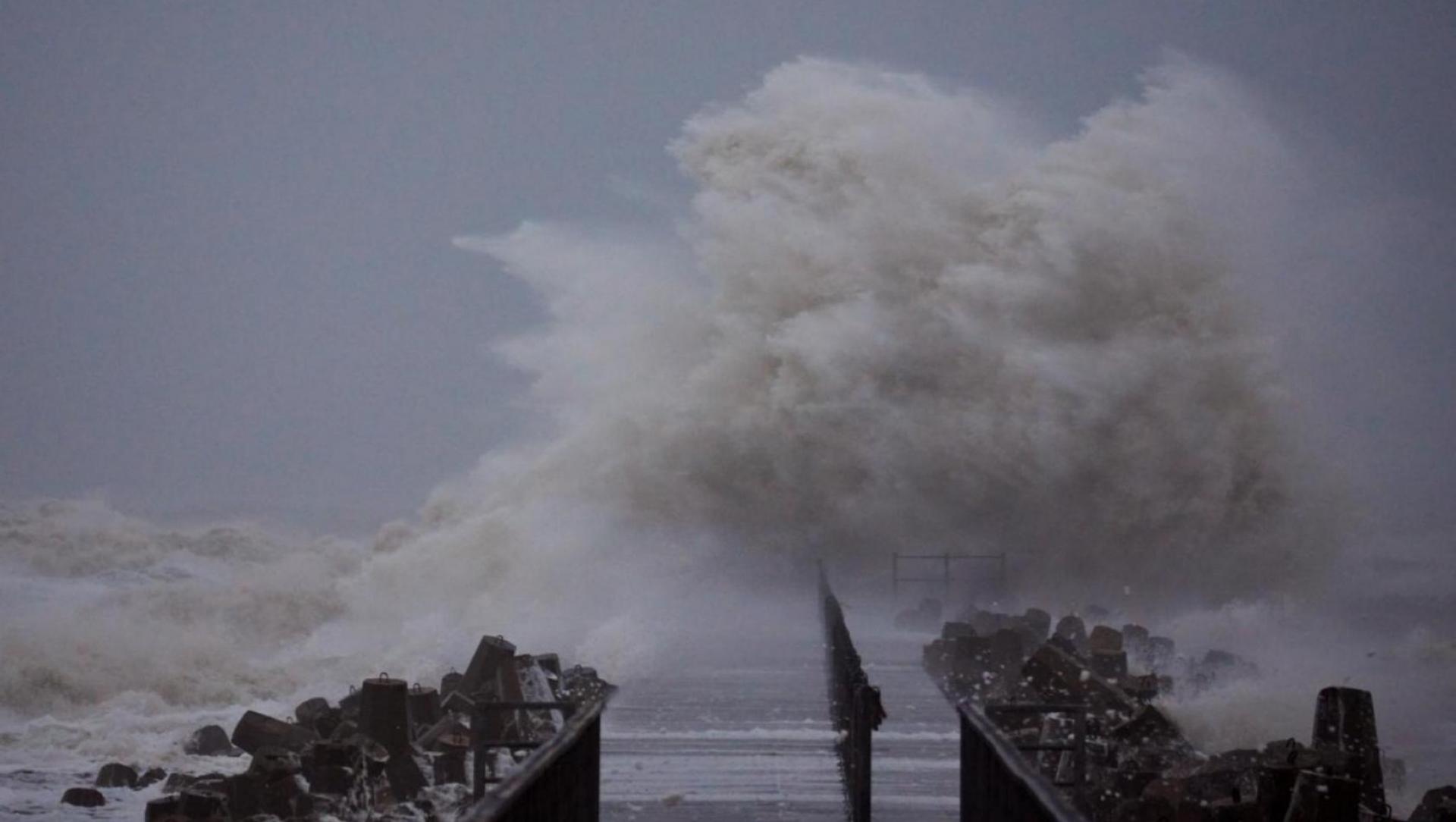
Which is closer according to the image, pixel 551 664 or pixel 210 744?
pixel 210 744

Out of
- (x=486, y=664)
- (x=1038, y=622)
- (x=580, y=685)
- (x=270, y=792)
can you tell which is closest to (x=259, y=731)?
(x=486, y=664)

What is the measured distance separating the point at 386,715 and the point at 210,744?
5.88 m

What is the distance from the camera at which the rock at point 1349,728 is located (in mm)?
14414

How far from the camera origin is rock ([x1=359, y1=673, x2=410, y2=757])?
16250mm

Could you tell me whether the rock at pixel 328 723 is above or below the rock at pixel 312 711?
below

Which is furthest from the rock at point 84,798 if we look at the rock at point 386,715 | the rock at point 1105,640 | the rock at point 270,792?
the rock at point 1105,640

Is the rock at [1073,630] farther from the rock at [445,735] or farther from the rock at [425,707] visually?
the rock at [445,735]

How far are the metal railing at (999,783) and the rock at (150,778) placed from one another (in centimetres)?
1210

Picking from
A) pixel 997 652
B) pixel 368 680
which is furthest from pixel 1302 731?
pixel 368 680

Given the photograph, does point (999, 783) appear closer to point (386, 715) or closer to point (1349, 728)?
point (1349, 728)

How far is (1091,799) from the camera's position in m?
13.9

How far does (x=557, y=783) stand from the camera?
6629 millimetres

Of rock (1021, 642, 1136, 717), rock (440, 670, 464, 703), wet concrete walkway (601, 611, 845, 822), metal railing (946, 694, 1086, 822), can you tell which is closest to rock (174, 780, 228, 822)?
wet concrete walkway (601, 611, 845, 822)

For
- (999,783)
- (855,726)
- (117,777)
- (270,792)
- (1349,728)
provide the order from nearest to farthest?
(999,783) → (855,726) → (270,792) → (1349,728) → (117,777)
